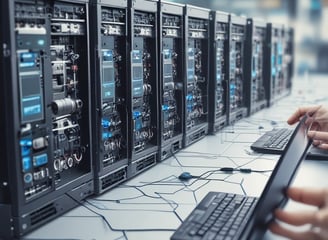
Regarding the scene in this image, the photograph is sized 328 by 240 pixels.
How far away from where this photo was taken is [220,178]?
→ 1710mm

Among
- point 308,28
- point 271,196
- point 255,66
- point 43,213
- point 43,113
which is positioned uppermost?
point 308,28

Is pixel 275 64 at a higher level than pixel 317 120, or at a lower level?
higher

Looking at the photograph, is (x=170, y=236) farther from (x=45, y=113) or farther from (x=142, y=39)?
(x=142, y=39)

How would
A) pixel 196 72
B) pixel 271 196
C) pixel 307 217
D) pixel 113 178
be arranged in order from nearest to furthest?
pixel 307 217, pixel 271 196, pixel 113 178, pixel 196 72

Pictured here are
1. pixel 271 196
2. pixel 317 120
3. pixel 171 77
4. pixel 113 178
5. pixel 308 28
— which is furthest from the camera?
pixel 308 28

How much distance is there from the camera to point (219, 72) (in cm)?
266

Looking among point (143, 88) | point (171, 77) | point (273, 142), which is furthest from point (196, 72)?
point (143, 88)

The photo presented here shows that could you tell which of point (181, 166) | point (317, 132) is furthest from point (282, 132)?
point (181, 166)

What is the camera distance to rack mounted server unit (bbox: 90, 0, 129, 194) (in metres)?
1.49

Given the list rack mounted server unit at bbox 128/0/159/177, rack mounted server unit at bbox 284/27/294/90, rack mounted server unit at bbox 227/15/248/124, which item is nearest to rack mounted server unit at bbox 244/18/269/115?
rack mounted server unit at bbox 227/15/248/124

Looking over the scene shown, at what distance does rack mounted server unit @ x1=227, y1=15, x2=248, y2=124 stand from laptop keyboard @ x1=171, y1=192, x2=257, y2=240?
1482 millimetres

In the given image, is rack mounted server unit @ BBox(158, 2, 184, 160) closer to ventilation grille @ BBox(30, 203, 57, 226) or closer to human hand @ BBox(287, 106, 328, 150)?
human hand @ BBox(287, 106, 328, 150)

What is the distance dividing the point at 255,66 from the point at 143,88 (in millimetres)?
1679

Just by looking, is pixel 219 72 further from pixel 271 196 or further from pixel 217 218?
pixel 271 196
